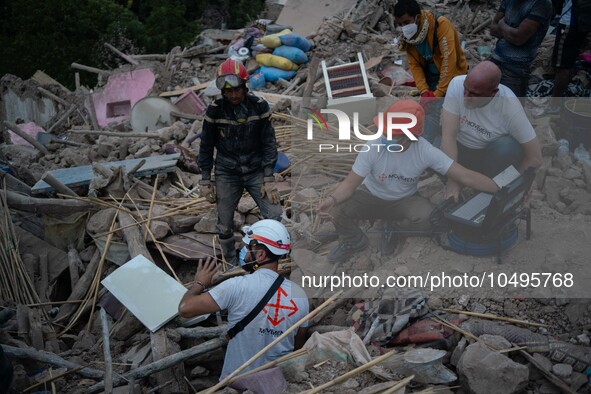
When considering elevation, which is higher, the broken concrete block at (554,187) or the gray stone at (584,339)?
the broken concrete block at (554,187)

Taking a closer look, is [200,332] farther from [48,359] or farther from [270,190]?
[270,190]

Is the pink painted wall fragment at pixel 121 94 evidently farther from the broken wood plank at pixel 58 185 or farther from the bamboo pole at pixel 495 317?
the bamboo pole at pixel 495 317

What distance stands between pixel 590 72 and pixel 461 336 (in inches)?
244

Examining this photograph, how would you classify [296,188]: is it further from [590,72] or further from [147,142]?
[590,72]

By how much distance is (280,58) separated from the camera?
12.7m

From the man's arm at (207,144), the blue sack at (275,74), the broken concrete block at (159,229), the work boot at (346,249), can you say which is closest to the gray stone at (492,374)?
the work boot at (346,249)

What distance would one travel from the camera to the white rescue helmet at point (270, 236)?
498 cm

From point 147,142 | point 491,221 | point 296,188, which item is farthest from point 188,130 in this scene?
point 491,221

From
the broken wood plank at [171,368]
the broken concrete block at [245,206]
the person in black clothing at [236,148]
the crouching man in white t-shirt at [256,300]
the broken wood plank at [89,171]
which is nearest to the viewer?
the crouching man in white t-shirt at [256,300]

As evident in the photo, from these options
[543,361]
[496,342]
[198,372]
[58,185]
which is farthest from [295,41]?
[543,361]

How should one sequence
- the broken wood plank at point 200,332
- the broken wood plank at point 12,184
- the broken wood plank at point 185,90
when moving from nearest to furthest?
the broken wood plank at point 200,332, the broken wood plank at point 12,184, the broken wood plank at point 185,90

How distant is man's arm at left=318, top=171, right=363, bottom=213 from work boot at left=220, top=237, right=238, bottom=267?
1.28 meters

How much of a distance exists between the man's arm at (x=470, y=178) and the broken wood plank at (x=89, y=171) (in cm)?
438

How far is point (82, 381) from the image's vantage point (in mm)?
5730
